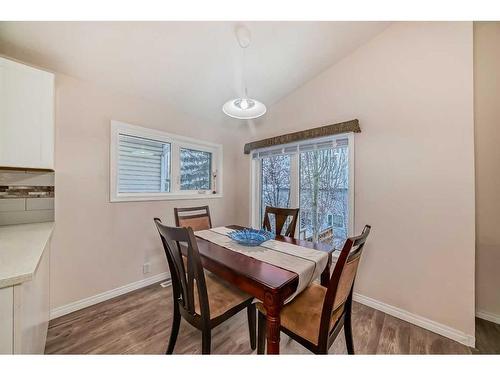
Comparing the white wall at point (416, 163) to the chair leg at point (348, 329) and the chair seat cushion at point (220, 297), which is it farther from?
the chair seat cushion at point (220, 297)

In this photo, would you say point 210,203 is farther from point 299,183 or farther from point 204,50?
point 204,50

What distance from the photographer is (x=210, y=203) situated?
3.01 meters

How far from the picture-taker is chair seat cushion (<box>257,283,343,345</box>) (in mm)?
1085

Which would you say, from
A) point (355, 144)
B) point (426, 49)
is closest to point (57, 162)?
point (355, 144)

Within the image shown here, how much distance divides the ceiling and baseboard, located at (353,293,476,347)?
2.57 meters

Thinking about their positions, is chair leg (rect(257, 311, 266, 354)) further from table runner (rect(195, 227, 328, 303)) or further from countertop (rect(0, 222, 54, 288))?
countertop (rect(0, 222, 54, 288))

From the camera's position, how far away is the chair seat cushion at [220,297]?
4.10ft

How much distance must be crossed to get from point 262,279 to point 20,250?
1.24 meters

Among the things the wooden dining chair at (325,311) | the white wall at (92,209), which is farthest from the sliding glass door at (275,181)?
the wooden dining chair at (325,311)

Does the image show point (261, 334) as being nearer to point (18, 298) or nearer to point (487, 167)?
point (18, 298)

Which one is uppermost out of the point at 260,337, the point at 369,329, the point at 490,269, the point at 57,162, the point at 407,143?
the point at 407,143

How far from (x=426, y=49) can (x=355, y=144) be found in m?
0.92

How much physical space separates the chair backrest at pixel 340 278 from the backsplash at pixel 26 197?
88.7 inches

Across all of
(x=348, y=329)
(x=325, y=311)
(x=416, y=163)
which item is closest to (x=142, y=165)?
(x=325, y=311)
